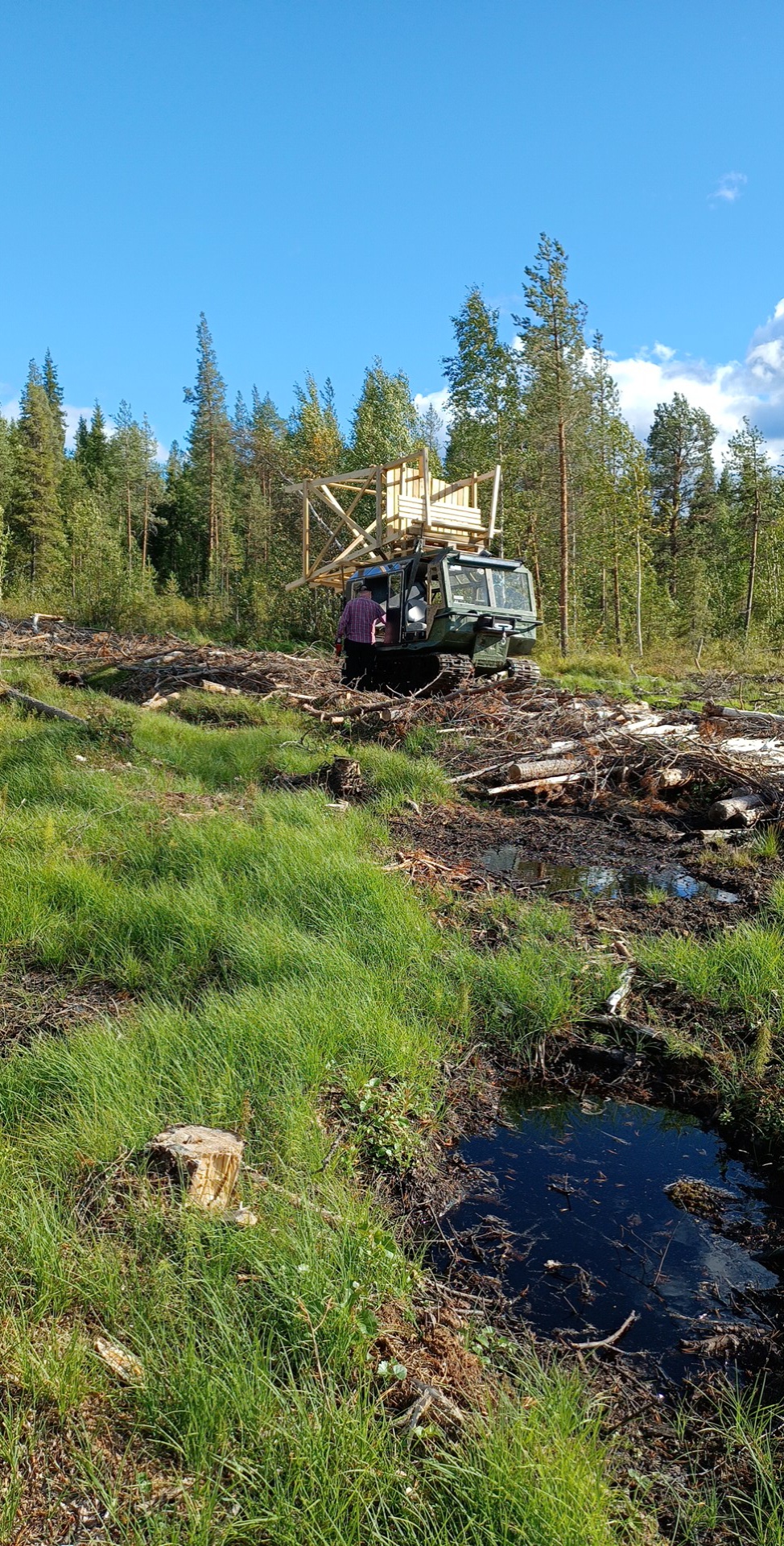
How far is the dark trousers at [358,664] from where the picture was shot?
1464 cm

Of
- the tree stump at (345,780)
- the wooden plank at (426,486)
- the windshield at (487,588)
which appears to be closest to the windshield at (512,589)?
the windshield at (487,588)

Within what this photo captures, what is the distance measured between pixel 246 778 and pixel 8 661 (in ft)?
30.1

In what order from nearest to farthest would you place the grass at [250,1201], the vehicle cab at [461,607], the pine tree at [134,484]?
1. the grass at [250,1201]
2. the vehicle cab at [461,607]
3. the pine tree at [134,484]

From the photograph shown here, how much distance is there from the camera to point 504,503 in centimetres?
3184

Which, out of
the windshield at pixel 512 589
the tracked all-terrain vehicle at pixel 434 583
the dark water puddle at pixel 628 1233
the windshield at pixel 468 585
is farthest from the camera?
the windshield at pixel 512 589

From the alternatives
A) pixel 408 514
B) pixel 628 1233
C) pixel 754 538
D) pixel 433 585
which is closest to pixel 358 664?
pixel 433 585

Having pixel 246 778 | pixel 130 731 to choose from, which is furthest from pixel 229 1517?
pixel 130 731

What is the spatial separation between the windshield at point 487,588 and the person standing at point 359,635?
1291mm

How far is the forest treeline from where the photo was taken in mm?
30625

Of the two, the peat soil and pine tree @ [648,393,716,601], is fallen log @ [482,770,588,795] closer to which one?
the peat soil

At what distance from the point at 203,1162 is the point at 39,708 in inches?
397

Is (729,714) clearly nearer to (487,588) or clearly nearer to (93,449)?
(487,588)

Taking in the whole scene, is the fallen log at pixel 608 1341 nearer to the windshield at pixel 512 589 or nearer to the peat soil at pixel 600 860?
the peat soil at pixel 600 860

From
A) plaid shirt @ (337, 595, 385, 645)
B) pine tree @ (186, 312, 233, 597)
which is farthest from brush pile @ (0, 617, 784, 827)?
pine tree @ (186, 312, 233, 597)
